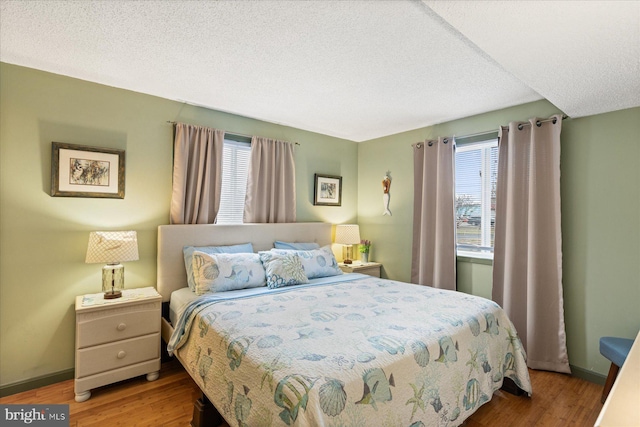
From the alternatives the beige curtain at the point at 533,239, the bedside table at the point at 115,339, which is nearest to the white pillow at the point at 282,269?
the bedside table at the point at 115,339

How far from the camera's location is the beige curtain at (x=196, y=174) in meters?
3.13

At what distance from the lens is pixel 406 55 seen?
2.24 meters

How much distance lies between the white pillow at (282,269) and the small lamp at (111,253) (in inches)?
43.9

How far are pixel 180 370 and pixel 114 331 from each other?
708mm

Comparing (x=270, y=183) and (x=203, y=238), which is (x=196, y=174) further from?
(x=270, y=183)

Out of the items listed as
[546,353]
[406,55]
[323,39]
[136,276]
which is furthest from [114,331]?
[546,353]

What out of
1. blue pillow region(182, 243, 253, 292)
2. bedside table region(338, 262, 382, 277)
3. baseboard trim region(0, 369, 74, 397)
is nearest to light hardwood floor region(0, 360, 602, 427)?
baseboard trim region(0, 369, 74, 397)

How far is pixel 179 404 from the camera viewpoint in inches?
91.1

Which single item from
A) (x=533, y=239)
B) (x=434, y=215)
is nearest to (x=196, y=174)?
(x=434, y=215)

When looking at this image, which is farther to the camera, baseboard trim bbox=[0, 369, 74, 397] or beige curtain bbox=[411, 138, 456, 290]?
beige curtain bbox=[411, 138, 456, 290]

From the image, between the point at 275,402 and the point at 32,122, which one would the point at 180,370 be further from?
the point at 32,122

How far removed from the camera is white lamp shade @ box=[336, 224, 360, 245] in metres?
4.23

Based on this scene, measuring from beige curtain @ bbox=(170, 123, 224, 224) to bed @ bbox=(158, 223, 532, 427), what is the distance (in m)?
0.32

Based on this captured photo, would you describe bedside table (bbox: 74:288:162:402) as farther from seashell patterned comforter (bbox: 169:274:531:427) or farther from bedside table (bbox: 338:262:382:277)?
bedside table (bbox: 338:262:382:277)
